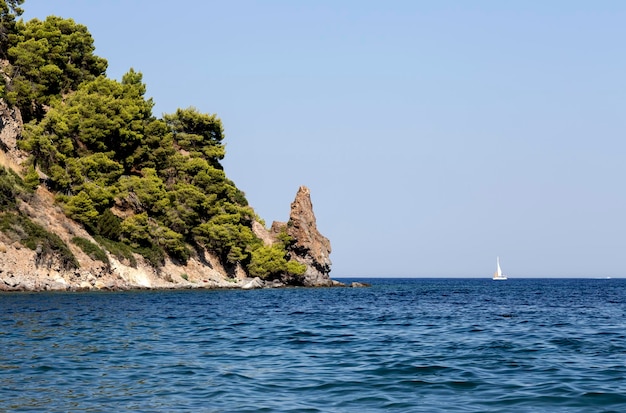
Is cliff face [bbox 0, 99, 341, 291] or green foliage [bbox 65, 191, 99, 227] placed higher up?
green foliage [bbox 65, 191, 99, 227]

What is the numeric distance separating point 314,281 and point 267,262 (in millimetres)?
12701

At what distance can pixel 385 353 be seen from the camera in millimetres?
20500

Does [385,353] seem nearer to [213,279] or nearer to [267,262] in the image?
[213,279]

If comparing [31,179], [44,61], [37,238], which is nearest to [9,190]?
[31,179]

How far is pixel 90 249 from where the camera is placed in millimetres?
72438

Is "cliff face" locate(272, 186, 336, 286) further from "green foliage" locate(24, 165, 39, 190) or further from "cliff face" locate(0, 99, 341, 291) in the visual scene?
"green foliage" locate(24, 165, 39, 190)

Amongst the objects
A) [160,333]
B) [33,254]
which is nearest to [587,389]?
[160,333]

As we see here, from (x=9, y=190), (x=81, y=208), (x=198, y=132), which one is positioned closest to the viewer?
(x=9, y=190)

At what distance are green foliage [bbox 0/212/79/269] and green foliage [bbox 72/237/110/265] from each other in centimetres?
224

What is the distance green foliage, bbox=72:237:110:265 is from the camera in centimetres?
7219

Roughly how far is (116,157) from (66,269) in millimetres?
26149

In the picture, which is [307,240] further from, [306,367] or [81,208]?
[306,367]

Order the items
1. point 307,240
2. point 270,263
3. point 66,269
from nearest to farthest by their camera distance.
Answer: point 66,269
point 270,263
point 307,240

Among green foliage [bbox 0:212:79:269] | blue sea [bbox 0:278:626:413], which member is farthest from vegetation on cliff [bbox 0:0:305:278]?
blue sea [bbox 0:278:626:413]
